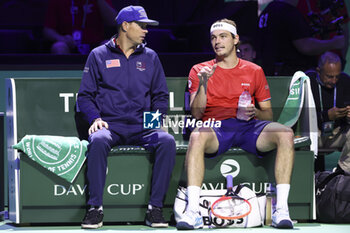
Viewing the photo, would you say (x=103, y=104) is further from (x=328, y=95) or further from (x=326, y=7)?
(x=326, y=7)

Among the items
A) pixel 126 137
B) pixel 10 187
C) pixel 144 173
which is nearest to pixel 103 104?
pixel 126 137

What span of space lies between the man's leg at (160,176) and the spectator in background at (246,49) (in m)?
1.01

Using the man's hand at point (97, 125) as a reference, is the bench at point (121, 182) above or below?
below

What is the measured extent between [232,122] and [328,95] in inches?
42.0

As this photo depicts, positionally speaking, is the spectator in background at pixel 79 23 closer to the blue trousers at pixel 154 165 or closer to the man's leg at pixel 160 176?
the blue trousers at pixel 154 165

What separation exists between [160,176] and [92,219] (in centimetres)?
48

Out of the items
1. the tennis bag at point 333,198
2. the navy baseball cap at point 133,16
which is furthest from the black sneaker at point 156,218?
the navy baseball cap at point 133,16

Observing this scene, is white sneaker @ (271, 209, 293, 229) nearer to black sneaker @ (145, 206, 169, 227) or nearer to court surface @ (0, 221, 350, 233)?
court surface @ (0, 221, 350, 233)

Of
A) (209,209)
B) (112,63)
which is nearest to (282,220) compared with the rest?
(209,209)

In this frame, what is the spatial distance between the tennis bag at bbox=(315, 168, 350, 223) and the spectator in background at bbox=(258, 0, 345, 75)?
1031mm

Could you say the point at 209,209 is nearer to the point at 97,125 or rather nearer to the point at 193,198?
the point at 193,198

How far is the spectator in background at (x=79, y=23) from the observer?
4.97 meters

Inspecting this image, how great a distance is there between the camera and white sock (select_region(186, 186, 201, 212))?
3.86 metres

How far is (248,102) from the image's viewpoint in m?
4.21
